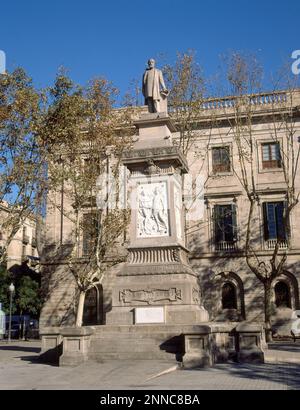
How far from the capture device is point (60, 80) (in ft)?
74.3

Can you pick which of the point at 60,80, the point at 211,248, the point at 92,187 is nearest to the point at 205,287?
the point at 211,248

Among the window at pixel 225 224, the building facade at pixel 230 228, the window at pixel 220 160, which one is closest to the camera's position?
the building facade at pixel 230 228

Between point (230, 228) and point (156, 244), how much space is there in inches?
771

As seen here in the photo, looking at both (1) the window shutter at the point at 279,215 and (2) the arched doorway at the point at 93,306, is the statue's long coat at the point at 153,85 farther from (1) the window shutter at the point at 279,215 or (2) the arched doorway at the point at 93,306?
(2) the arched doorway at the point at 93,306

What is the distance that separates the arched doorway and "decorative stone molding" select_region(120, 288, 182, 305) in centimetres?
2006

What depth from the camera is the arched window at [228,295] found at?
106 feet

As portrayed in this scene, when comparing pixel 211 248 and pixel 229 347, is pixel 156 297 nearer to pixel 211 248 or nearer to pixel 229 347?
pixel 229 347

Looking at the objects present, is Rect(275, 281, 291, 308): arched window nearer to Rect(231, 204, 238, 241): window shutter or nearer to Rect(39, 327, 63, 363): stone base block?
Rect(231, 204, 238, 241): window shutter

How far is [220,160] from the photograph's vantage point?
33750 millimetres

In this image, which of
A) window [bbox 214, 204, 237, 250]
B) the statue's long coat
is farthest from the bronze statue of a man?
window [bbox 214, 204, 237, 250]

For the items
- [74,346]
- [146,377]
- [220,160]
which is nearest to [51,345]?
[74,346]

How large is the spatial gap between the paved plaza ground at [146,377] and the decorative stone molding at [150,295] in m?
2.08

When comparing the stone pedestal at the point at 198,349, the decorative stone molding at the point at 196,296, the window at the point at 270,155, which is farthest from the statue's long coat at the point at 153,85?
the window at the point at 270,155
